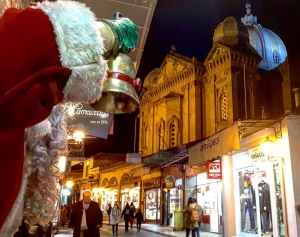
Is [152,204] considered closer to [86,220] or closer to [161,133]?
[161,133]

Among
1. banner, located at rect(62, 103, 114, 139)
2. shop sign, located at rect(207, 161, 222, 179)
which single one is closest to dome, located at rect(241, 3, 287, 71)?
shop sign, located at rect(207, 161, 222, 179)

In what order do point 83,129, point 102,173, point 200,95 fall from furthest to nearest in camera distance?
point 102,173, point 200,95, point 83,129

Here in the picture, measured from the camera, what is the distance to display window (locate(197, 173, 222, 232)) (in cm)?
1817

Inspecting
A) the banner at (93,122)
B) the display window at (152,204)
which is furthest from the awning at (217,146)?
the display window at (152,204)

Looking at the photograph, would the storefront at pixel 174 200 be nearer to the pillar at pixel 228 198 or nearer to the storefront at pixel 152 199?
the storefront at pixel 152 199

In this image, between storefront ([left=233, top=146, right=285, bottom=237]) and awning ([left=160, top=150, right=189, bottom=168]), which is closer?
storefront ([left=233, top=146, right=285, bottom=237])

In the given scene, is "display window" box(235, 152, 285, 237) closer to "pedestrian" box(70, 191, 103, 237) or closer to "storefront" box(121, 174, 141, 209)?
"pedestrian" box(70, 191, 103, 237)

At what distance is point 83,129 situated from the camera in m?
8.06

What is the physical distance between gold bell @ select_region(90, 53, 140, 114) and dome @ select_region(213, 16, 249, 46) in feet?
81.2

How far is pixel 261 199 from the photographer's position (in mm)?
12828

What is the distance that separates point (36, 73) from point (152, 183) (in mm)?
27673

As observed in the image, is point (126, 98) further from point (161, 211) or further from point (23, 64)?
point (161, 211)

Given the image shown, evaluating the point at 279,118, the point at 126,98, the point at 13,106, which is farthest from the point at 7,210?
the point at 279,118

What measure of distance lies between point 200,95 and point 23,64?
25.0 m
